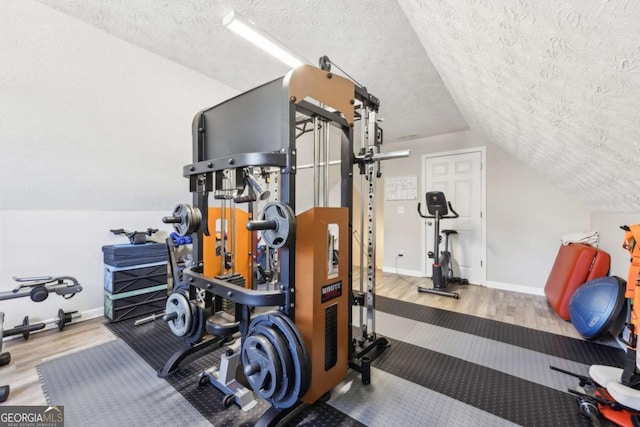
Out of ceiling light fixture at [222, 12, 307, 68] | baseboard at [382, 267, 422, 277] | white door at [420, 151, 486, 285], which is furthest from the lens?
baseboard at [382, 267, 422, 277]

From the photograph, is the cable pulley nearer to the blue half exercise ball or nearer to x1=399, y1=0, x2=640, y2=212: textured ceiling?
x1=399, y1=0, x2=640, y2=212: textured ceiling

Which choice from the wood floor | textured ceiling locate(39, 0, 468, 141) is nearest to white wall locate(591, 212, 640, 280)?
the wood floor

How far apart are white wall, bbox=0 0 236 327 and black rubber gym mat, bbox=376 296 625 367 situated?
3270mm

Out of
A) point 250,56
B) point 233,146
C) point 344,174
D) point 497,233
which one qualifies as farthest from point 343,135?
point 497,233

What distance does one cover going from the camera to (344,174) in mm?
1887

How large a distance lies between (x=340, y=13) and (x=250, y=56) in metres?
1.00

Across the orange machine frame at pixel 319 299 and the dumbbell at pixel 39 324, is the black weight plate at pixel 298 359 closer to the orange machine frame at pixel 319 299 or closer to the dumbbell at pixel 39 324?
the orange machine frame at pixel 319 299

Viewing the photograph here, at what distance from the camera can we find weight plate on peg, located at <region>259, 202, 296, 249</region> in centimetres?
129

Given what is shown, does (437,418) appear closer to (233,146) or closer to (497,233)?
(233,146)

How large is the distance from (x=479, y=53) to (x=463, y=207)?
3308mm

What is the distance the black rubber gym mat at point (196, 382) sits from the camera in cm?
149

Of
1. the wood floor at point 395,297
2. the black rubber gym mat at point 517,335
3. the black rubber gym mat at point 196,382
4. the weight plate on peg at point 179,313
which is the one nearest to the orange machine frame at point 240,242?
the black rubber gym mat at point 196,382

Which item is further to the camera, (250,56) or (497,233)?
(497,233)

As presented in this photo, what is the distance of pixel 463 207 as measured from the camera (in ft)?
14.2
